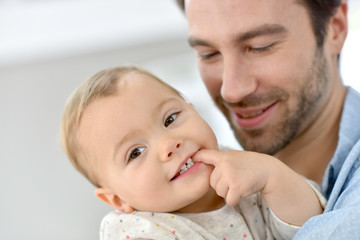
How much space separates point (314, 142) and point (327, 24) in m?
0.38

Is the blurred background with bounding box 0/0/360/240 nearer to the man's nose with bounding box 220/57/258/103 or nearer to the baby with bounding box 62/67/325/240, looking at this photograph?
the man's nose with bounding box 220/57/258/103

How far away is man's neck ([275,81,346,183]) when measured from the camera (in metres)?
1.46

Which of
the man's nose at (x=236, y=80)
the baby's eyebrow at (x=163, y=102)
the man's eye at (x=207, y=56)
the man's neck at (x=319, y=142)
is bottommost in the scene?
the man's neck at (x=319, y=142)

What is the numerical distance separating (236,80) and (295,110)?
8.9 inches

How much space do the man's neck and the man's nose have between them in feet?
0.90

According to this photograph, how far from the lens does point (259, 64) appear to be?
1.40 m

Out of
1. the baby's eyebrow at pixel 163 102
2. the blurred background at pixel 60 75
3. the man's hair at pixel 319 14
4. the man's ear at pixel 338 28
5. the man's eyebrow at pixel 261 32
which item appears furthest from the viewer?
the blurred background at pixel 60 75

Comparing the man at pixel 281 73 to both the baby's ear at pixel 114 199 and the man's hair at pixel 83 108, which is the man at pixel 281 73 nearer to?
the man's hair at pixel 83 108

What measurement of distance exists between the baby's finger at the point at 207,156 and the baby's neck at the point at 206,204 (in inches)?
5.4

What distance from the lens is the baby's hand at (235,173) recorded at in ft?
3.22

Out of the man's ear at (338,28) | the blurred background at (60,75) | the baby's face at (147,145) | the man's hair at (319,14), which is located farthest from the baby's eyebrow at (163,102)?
the blurred background at (60,75)

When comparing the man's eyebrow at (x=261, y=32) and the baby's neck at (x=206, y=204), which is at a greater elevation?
the man's eyebrow at (x=261, y=32)

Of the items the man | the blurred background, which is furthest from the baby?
the blurred background

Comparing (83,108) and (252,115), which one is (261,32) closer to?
(252,115)
